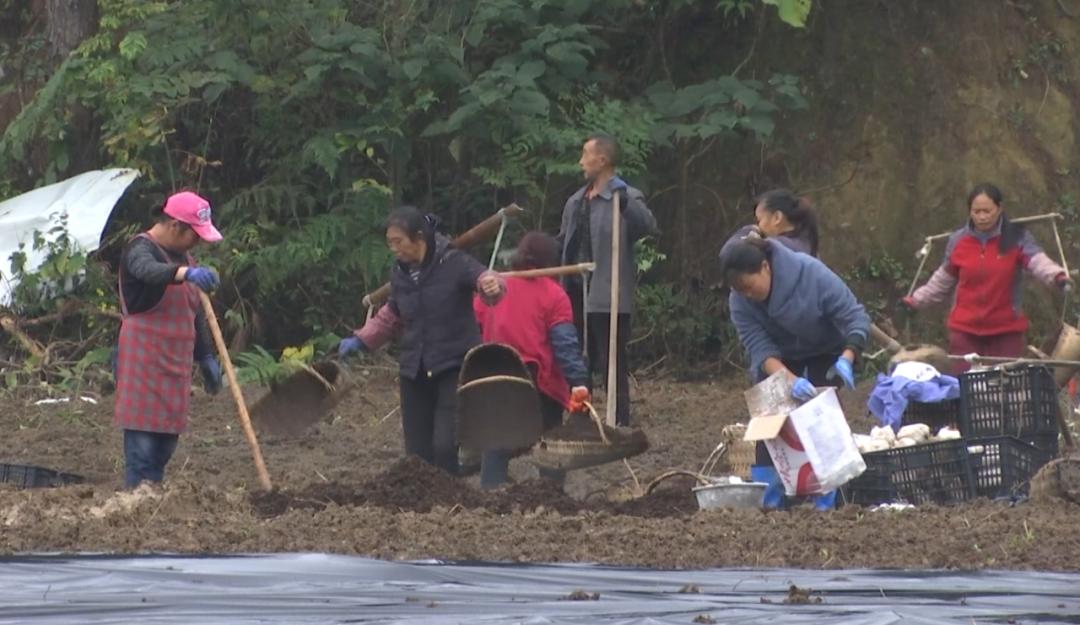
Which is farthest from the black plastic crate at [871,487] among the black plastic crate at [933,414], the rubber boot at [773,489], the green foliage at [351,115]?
the green foliage at [351,115]

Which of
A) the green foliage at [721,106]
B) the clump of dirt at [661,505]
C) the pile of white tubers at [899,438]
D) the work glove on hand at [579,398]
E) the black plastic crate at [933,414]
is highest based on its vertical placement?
the green foliage at [721,106]

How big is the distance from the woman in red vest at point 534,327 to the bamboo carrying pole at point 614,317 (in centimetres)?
77

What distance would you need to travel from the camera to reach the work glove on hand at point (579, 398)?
27.8 feet

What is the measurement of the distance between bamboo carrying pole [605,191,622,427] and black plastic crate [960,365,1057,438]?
196cm

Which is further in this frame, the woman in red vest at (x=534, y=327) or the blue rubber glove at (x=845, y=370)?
the woman in red vest at (x=534, y=327)

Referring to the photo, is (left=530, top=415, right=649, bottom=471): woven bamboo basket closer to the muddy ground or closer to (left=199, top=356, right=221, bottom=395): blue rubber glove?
the muddy ground

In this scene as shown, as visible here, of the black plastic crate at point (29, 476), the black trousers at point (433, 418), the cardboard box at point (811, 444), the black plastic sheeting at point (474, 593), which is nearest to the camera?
the black plastic sheeting at point (474, 593)

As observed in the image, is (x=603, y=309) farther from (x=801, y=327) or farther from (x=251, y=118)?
(x=251, y=118)

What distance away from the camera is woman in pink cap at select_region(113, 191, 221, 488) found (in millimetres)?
→ 7766

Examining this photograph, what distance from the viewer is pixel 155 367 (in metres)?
7.80

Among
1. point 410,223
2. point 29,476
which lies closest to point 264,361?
point 29,476

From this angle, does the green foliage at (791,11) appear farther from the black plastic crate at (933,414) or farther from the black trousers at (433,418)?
the black trousers at (433,418)

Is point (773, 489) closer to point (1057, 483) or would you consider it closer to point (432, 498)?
point (1057, 483)

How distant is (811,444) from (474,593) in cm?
224
